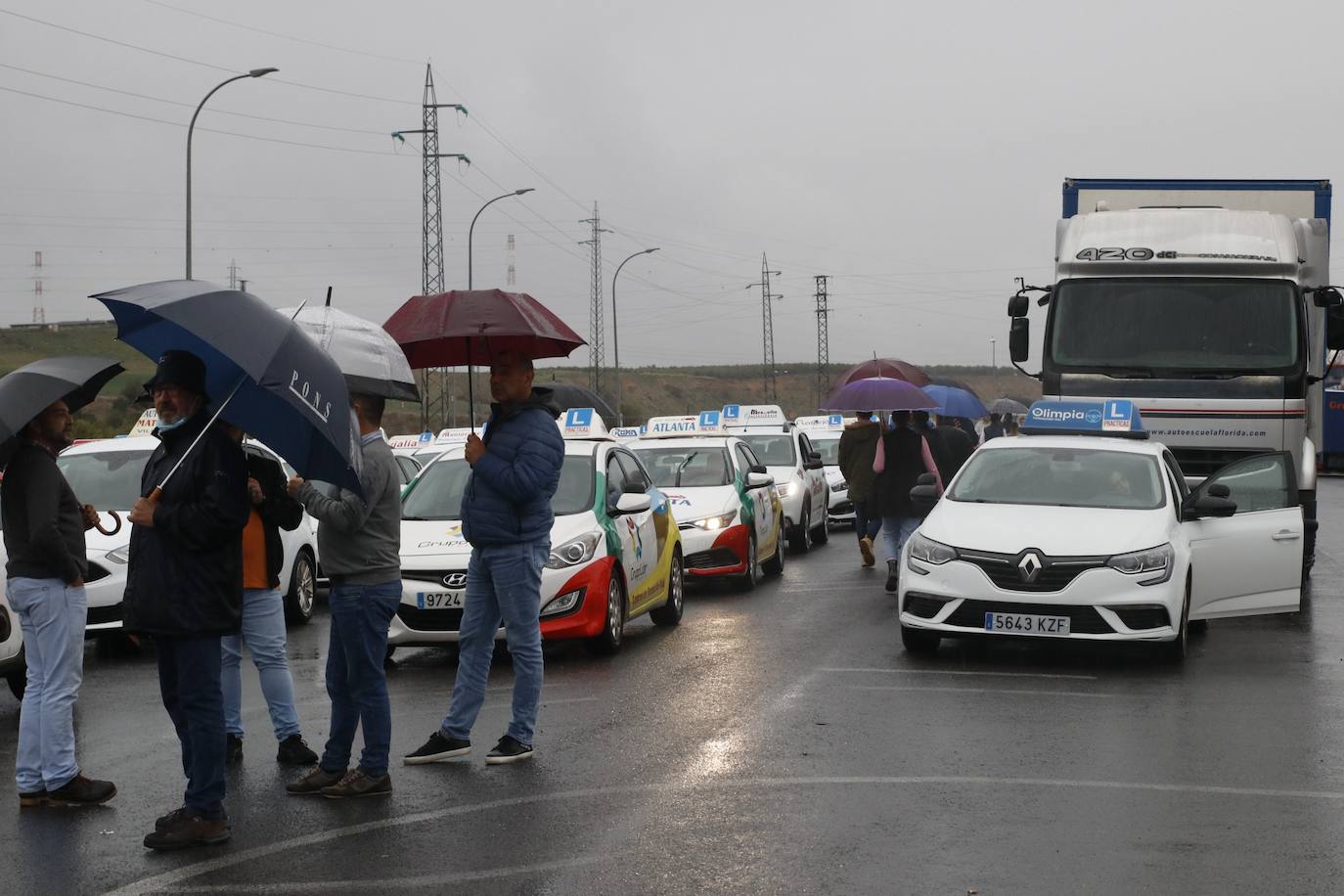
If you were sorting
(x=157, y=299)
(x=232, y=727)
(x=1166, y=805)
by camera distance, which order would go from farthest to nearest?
1. (x=232, y=727)
2. (x=1166, y=805)
3. (x=157, y=299)

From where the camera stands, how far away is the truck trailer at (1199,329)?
1481 cm

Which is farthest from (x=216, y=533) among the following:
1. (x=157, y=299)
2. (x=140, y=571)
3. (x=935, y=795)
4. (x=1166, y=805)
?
(x=1166, y=805)

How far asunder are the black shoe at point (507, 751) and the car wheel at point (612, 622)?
144 inches

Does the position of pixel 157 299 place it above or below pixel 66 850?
above

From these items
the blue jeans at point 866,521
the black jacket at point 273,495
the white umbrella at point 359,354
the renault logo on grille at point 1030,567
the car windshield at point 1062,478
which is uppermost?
the white umbrella at point 359,354

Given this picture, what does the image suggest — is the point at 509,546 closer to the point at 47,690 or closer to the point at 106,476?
the point at 47,690

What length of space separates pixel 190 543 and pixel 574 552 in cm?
552

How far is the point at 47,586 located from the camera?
7316mm

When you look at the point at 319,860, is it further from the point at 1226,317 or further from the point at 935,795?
the point at 1226,317

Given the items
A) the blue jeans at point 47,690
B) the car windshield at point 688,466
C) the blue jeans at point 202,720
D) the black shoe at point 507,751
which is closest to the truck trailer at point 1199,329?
the car windshield at point 688,466

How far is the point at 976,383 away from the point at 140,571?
158113mm

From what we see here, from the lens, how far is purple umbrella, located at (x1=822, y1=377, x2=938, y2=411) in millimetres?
16438

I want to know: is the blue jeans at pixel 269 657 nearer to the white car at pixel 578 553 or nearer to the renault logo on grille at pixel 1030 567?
the white car at pixel 578 553

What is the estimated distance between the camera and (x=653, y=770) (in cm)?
781
